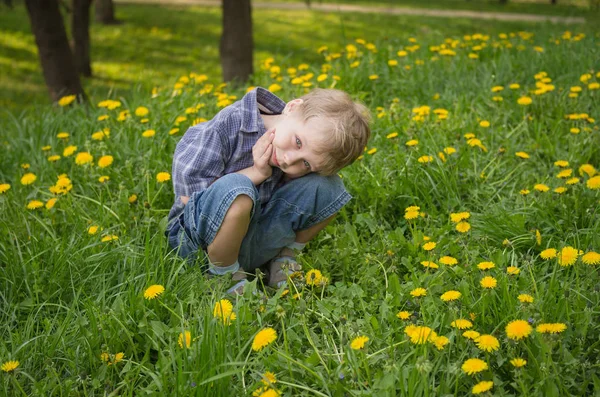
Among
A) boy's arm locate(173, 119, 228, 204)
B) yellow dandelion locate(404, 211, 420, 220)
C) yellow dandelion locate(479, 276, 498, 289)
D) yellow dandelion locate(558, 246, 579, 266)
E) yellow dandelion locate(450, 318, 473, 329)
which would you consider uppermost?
boy's arm locate(173, 119, 228, 204)

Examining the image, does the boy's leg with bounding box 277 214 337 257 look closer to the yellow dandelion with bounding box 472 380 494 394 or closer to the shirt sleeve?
the shirt sleeve

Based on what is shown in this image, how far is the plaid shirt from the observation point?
2.45m

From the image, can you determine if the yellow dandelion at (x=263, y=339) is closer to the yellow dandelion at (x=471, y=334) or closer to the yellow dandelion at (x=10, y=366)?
the yellow dandelion at (x=471, y=334)

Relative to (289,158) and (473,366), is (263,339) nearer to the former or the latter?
(473,366)

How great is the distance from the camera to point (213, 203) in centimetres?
229

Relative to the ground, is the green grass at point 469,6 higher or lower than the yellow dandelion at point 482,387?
lower

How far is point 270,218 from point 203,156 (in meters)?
0.34

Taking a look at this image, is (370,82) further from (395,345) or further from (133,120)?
(395,345)

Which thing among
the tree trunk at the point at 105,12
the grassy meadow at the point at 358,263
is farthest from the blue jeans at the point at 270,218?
the tree trunk at the point at 105,12

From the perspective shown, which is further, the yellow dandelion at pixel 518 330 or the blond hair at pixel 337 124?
the blond hair at pixel 337 124

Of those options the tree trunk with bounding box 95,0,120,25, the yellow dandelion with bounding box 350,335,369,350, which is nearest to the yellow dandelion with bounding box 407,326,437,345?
the yellow dandelion with bounding box 350,335,369,350

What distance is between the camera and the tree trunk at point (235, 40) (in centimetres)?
628

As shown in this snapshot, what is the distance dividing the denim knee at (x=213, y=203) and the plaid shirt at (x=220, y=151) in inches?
3.5

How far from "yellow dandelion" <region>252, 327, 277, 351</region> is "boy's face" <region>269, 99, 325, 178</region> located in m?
0.67
